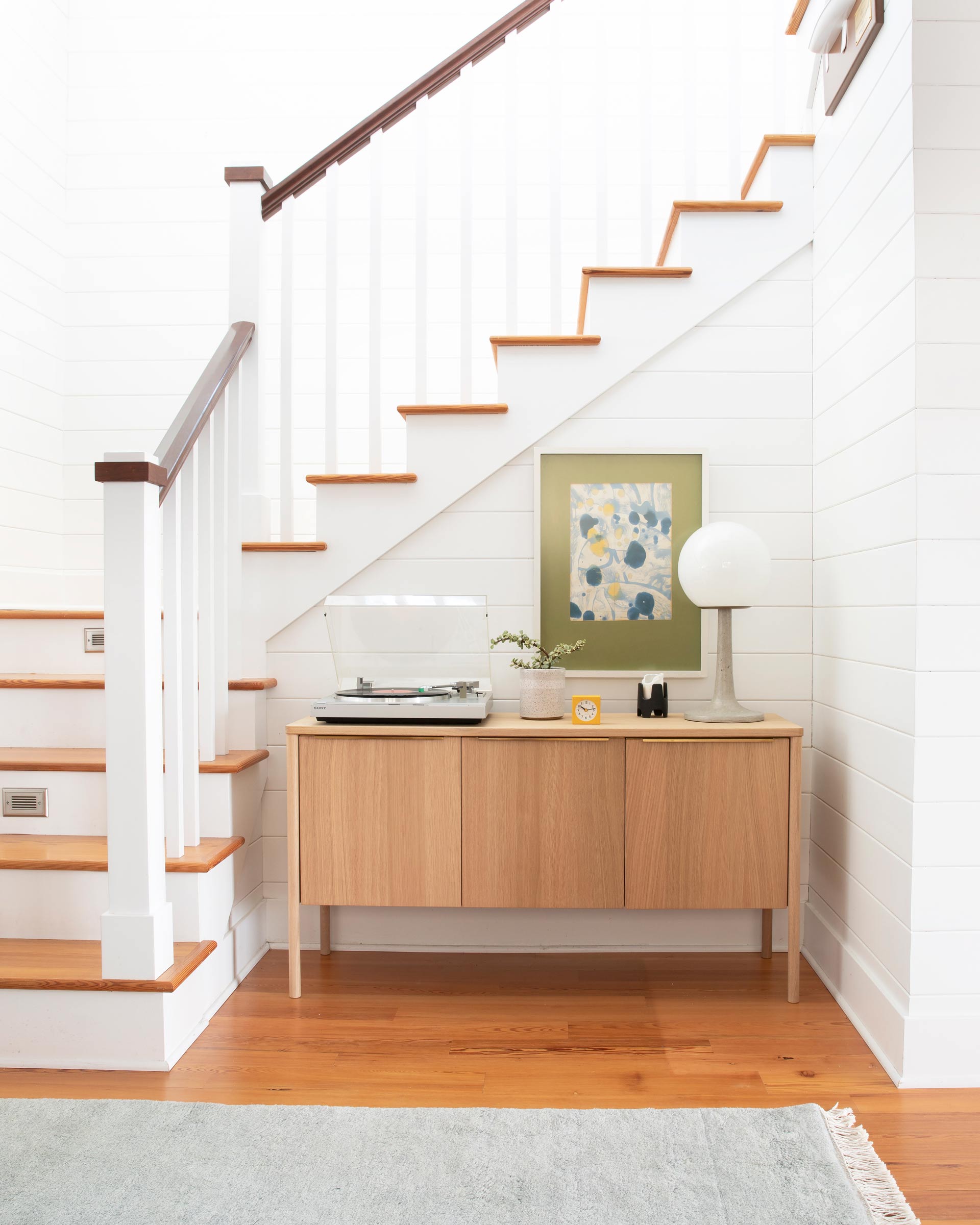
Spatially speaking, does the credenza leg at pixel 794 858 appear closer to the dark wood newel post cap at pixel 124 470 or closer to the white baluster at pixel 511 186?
the white baluster at pixel 511 186

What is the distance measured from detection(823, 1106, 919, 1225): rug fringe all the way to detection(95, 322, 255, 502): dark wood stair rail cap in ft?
6.18

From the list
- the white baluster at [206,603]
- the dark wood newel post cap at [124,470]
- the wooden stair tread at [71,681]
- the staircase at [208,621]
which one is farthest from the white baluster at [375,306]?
the dark wood newel post cap at [124,470]

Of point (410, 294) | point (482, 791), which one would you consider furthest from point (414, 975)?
point (410, 294)

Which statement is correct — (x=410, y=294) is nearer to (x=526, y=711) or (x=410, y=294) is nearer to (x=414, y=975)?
(x=526, y=711)

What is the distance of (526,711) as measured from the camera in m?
2.30

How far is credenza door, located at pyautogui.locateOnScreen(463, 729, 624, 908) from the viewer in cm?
216

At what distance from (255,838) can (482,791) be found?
790mm

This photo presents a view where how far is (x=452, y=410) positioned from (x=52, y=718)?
4.69 feet

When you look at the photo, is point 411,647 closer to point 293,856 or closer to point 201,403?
point 293,856

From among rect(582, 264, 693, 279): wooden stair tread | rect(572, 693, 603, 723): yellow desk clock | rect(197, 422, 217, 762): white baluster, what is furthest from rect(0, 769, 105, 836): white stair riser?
rect(582, 264, 693, 279): wooden stair tread

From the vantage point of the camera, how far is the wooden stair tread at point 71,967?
1.79m

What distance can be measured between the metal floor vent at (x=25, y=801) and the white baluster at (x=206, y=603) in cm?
40

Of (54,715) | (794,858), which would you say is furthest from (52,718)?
(794,858)

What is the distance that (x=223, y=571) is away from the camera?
95.1 inches
